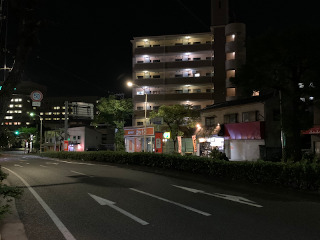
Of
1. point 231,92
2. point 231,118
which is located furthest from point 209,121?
point 231,92

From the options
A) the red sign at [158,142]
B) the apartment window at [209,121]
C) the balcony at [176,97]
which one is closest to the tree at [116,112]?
the balcony at [176,97]

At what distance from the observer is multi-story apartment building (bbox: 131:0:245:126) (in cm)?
4775

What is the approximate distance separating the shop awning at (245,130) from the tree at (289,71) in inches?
551

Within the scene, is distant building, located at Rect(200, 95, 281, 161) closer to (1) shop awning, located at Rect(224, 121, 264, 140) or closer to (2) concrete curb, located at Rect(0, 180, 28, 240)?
(1) shop awning, located at Rect(224, 121, 264, 140)

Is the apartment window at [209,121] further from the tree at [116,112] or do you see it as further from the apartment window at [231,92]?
the apartment window at [231,92]

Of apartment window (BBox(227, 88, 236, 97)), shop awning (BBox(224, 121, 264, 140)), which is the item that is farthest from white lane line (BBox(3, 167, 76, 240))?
apartment window (BBox(227, 88, 236, 97))

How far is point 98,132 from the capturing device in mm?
68312

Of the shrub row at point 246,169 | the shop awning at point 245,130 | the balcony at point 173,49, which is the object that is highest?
the balcony at point 173,49

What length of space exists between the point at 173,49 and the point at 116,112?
17.2 m

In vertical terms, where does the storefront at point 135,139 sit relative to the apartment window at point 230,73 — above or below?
Answer: below

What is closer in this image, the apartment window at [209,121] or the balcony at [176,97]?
the apartment window at [209,121]

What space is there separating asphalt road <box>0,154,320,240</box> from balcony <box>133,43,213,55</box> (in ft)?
135

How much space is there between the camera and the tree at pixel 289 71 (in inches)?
458

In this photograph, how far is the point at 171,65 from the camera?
50.5 metres
